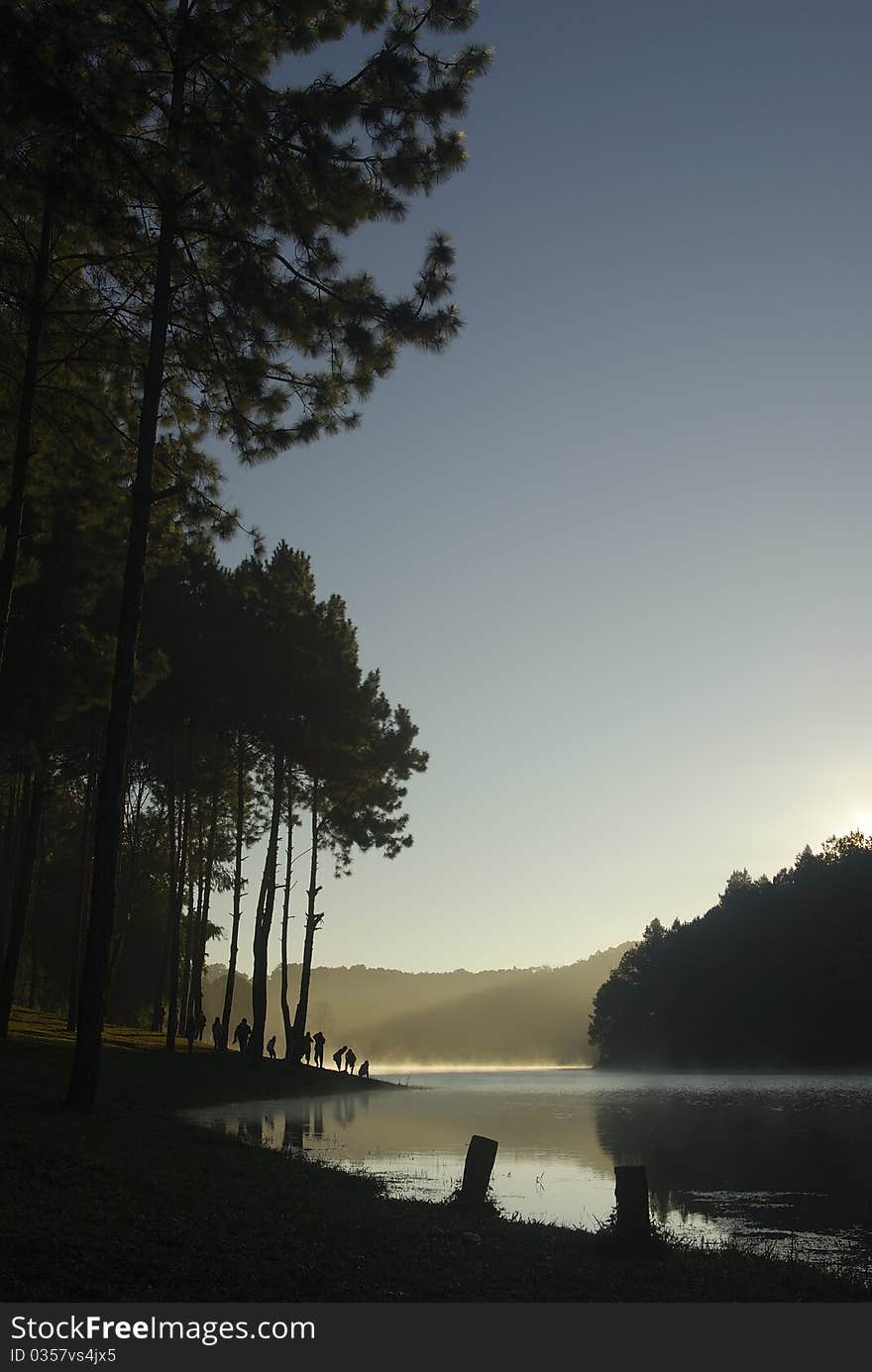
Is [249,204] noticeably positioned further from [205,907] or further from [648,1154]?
[205,907]

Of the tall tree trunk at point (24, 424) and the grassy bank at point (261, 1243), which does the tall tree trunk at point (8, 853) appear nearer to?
the tall tree trunk at point (24, 424)

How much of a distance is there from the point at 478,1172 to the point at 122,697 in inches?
376

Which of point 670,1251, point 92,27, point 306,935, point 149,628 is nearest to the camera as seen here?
point 670,1251

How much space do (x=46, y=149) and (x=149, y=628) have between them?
21.0 meters

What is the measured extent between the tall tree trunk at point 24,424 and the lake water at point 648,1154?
11.1 metres

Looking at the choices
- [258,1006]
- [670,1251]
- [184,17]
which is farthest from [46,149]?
[258,1006]

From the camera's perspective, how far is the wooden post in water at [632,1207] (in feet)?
32.2

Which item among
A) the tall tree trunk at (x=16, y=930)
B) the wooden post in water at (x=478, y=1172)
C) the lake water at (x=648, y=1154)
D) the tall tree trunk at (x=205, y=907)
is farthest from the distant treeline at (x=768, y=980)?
the wooden post in water at (x=478, y=1172)

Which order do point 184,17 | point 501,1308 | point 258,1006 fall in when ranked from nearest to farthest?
point 501,1308 < point 184,17 < point 258,1006

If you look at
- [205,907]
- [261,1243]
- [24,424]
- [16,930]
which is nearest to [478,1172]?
[261,1243]

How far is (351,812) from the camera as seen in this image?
47.2m

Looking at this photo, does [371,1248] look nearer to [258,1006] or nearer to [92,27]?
[92,27]

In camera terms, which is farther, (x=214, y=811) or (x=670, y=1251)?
(x=214, y=811)

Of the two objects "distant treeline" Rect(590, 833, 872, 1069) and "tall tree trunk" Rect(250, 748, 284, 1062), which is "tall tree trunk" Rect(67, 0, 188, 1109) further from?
"distant treeline" Rect(590, 833, 872, 1069)
